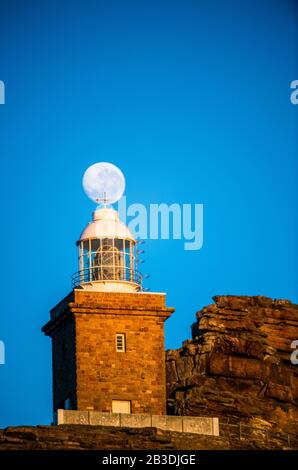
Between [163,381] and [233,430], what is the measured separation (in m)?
3.41

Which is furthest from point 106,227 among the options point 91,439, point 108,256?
point 91,439

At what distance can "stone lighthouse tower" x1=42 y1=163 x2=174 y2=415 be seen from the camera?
86875 millimetres

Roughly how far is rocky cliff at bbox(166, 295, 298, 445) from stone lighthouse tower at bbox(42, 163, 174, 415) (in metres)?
3.72

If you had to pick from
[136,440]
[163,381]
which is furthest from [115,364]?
[136,440]

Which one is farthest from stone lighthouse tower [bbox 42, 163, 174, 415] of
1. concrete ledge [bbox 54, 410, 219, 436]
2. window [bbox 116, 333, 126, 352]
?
concrete ledge [bbox 54, 410, 219, 436]

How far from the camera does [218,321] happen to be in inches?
3807

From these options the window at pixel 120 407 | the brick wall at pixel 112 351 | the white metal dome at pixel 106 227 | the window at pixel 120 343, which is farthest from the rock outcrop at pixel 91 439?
the white metal dome at pixel 106 227

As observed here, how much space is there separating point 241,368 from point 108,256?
9.14 meters

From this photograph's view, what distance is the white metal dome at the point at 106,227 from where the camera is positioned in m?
88.6

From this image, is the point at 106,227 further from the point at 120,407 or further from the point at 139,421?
the point at 139,421

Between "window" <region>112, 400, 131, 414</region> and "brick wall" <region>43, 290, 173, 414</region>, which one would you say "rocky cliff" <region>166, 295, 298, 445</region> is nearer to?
"brick wall" <region>43, 290, 173, 414</region>

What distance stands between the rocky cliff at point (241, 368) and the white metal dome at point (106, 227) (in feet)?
24.0
